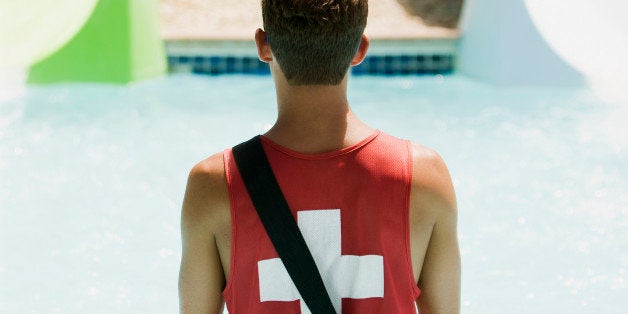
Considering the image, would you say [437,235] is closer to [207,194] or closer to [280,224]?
[280,224]

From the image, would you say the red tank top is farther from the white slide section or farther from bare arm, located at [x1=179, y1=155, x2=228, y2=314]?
the white slide section

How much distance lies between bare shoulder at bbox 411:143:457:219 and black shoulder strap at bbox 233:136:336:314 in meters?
0.20

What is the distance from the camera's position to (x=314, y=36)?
1.26 m

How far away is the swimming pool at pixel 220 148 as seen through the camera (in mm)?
3607

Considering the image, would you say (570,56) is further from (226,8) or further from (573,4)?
(226,8)

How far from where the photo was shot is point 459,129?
18.1 feet

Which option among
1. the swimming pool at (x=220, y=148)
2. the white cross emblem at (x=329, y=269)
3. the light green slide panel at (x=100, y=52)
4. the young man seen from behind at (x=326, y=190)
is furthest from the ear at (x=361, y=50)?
the light green slide panel at (x=100, y=52)

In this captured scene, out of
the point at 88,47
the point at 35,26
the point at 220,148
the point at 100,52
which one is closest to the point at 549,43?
the point at 220,148

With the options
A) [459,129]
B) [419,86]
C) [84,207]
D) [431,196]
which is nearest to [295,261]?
[431,196]

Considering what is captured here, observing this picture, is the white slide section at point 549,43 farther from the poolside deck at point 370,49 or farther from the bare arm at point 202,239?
the bare arm at point 202,239

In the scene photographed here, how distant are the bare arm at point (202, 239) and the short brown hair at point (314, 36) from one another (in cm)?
20

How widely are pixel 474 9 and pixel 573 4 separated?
0.87m

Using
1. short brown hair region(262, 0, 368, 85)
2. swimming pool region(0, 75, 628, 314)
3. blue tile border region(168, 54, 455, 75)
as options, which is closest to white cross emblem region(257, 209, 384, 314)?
short brown hair region(262, 0, 368, 85)

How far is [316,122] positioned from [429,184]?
0.70 ft
